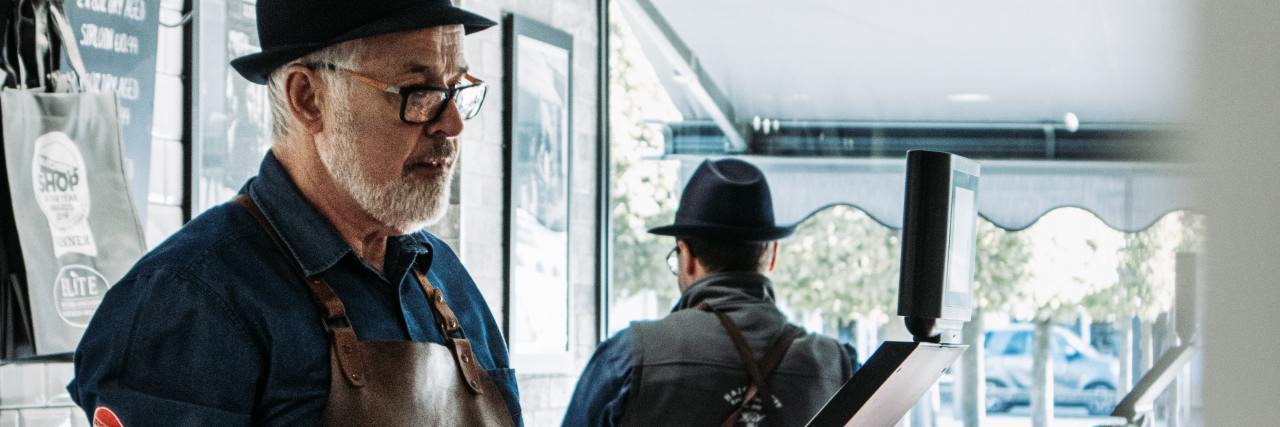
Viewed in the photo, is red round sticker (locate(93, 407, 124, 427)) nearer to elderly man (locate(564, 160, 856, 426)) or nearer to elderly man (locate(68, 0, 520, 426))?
elderly man (locate(68, 0, 520, 426))

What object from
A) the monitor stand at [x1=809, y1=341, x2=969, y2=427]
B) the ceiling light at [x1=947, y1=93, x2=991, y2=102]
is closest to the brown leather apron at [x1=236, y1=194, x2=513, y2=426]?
the monitor stand at [x1=809, y1=341, x2=969, y2=427]

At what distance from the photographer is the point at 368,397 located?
4.32 feet

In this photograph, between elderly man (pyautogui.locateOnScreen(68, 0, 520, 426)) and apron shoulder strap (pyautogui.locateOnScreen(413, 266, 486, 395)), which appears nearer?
elderly man (pyautogui.locateOnScreen(68, 0, 520, 426))

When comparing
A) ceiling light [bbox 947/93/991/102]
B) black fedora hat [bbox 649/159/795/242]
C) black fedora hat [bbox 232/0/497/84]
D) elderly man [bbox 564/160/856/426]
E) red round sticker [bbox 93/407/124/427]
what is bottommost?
elderly man [bbox 564/160/856/426]

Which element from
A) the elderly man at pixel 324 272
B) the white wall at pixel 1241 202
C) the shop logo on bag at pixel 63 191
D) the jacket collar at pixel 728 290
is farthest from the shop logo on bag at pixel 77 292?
the white wall at pixel 1241 202

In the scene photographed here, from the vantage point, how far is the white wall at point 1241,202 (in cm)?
23

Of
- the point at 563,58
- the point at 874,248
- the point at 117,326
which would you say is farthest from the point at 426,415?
the point at 874,248

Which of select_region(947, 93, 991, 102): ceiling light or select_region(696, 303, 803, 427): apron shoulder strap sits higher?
select_region(947, 93, 991, 102): ceiling light

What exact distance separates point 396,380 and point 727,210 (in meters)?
1.69

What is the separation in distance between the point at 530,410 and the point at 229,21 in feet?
5.29

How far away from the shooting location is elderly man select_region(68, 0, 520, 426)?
1.21 metres

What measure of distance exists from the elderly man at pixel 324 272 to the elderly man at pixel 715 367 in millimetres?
1150

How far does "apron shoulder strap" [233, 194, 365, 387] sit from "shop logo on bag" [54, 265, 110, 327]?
983 millimetres

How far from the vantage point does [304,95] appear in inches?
55.8
